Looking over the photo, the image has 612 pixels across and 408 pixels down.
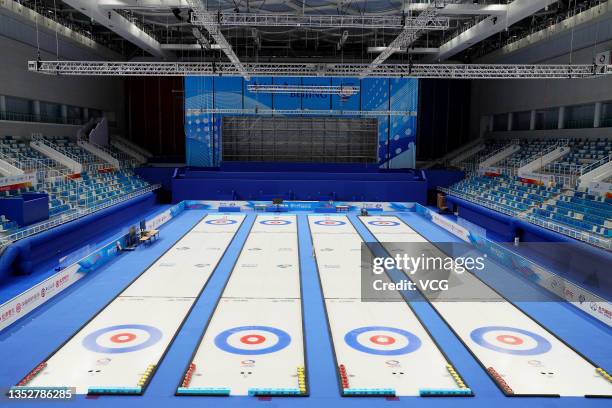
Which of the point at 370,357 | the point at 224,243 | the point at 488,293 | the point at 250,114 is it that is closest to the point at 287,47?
the point at 250,114

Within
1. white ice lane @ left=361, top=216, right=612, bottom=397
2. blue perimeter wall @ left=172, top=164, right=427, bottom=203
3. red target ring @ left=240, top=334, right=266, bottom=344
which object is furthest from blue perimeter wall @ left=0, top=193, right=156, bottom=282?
white ice lane @ left=361, top=216, right=612, bottom=397

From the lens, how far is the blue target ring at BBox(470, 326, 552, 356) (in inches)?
357

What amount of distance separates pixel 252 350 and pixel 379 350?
228 centimetres

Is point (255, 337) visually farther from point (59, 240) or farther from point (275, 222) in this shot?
point (275, 222)

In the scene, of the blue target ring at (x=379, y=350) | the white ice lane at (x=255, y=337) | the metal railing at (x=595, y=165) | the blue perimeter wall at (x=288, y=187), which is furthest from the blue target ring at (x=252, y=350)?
the blue perimeter wall at (x=288, y=187)

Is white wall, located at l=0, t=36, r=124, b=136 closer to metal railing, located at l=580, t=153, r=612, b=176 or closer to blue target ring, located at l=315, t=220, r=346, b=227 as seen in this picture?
blue target ring, located at l=315, t=220, r=346, b=227

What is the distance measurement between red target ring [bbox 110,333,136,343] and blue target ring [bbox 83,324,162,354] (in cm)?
29

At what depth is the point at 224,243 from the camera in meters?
17.8

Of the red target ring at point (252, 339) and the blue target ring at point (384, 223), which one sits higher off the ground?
the blue target ring at point (384, 223)

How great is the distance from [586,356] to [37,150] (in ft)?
75.6

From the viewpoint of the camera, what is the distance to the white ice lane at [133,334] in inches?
306

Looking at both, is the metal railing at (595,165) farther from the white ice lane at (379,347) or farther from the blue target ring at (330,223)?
the white ice lane at (379,347)

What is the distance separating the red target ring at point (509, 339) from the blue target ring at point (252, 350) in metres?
4.07

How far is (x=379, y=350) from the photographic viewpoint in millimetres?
9062
